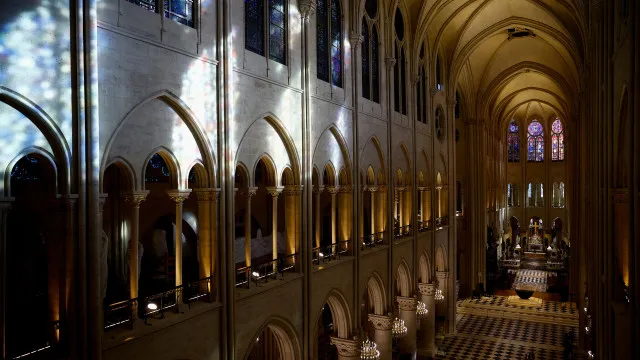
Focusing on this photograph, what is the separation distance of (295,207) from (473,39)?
1762 centimetres

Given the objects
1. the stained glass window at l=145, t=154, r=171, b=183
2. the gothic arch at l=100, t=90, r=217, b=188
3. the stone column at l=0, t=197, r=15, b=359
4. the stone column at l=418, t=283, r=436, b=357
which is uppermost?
the gothic arch at l=100, t=90, r=217, b=188

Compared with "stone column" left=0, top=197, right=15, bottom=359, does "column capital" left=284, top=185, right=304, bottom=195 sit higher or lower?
higher

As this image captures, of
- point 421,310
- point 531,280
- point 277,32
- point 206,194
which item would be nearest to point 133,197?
point 206,194

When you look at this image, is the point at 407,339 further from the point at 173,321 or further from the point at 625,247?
the point at 173,321

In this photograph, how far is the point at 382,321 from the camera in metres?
18.5

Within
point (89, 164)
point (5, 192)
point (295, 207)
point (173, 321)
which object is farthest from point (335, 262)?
point (5, 192)

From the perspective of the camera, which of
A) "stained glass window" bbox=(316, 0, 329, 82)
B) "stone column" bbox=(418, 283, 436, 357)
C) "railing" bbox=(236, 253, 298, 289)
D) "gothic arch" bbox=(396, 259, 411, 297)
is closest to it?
"railing" bbox=(236, 253, 298, 289)

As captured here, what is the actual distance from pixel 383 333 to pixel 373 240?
3.54 m

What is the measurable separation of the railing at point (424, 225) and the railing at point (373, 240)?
4926mm

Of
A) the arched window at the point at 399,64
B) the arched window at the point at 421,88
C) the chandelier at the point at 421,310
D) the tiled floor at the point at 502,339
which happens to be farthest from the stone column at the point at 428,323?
the arched window at the point at 399,64

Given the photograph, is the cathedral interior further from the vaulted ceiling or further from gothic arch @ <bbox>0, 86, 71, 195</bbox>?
the vaulted ceiling

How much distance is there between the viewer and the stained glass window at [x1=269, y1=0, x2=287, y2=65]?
1274cm

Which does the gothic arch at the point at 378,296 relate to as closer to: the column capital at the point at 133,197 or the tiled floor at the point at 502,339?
the tiled floor at the point at 502,339


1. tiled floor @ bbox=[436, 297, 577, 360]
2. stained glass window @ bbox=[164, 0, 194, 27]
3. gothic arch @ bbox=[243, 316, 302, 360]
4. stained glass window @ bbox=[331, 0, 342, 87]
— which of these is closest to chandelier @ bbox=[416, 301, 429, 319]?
tiled floor @ bbox=[436, 297, 577, 360]
